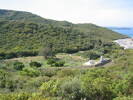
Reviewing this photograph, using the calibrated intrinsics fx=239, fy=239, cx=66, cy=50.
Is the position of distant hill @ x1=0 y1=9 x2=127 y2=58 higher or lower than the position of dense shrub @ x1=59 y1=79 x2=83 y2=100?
lower

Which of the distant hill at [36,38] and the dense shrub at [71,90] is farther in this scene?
the distant hill at [36,38]

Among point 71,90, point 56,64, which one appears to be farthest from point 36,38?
point 71,90

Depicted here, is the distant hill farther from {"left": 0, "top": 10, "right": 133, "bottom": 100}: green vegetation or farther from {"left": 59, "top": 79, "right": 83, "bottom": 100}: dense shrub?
{"left": 59, "top": 79, "right": 83, "bottom": 100}: dense shrub

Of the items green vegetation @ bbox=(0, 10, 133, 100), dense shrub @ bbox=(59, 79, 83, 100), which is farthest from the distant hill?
dense shrub @ bbox=(59, 79, 83, 100)

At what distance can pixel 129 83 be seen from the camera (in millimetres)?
12773

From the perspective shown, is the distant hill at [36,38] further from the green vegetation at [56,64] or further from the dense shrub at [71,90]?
the dense shrub at [71,90]

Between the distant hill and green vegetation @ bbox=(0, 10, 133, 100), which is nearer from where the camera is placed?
green vegetation @ bbox=(0, 10, 133, 100)

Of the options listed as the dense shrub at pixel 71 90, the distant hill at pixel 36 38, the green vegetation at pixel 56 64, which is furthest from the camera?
the distant hill at pixel 36 38

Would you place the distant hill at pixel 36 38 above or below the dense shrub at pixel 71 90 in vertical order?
below

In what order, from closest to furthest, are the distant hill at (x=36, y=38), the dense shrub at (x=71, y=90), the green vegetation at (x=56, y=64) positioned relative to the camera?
the dense shrub at (x=71, y=90)
the green vegetation at (x=56, y=64)
the distant hill at (x=36, y=38)

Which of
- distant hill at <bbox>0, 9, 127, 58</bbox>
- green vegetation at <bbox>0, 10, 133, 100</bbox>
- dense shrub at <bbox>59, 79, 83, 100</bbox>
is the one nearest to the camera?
dense shrub at <bbox>59, 79, 83, 100</bbox>

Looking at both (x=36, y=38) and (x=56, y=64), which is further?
(x=36, y=38)

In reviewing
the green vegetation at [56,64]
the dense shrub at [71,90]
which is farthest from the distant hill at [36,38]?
the dense shrub at [71,90]

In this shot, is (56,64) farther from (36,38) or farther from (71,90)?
(36,38)
